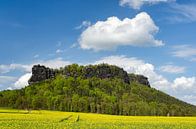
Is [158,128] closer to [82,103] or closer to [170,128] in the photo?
[170,128]

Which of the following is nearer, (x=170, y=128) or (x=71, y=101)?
Answer: (x=170, y=128)

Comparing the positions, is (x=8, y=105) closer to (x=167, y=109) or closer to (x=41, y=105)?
(x=41, y=105)

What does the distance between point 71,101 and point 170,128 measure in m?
149

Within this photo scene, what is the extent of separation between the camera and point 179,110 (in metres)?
193

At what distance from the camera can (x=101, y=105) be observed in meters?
193

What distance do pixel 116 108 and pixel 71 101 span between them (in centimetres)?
2197

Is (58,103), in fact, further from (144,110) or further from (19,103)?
(144,110)

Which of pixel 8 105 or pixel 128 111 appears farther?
pixel 8 105

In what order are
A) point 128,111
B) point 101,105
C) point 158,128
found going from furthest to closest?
point 101,105 → point 128,111 → point 158,128

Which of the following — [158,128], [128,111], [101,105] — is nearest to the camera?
[158,128]

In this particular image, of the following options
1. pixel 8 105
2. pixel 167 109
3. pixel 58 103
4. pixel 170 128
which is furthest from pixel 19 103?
pixel 170 128

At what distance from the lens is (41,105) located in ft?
639

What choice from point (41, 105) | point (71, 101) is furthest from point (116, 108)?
point (41, 105)

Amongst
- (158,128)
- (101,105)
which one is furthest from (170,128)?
(101,105)
